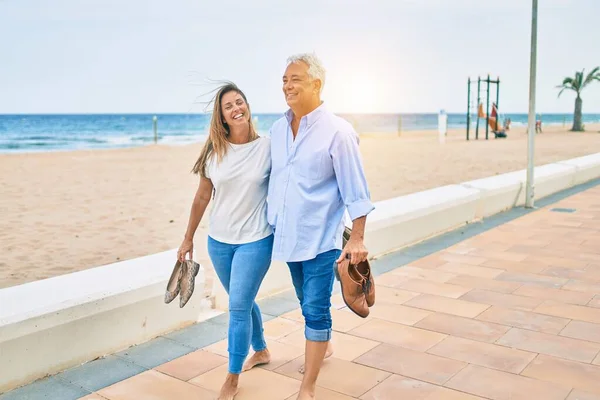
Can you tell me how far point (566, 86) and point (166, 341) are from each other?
4374 centimetres

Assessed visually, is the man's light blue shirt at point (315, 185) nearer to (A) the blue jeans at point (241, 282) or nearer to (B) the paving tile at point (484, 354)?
(A) the blue jeans at point (241, 282)

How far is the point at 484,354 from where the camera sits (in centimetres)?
347

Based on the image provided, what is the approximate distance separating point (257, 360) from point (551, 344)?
5.46 ft

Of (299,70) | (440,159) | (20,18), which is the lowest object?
(440,159)

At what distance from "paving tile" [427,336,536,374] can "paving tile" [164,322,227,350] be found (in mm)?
1225

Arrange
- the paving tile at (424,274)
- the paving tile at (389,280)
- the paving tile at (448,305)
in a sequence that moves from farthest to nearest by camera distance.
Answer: the paving tile at (424,274) → the paving tile at (389,280) → the paving tile at (448,305)

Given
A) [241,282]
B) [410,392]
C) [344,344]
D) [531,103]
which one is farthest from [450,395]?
[531,103]

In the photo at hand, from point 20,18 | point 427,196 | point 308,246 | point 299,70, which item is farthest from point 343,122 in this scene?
point 20,18

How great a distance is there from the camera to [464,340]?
3.69 meters

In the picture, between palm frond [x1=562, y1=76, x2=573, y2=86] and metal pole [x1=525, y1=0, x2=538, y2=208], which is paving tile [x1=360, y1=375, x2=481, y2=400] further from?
palm frond [x1=562, y1=76, x2=573, y2=86]

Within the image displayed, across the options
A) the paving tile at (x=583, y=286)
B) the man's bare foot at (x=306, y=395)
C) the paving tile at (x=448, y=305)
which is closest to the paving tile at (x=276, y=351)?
the man's bare foot at (x=306, y=395)

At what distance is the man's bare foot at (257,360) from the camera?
130 inches

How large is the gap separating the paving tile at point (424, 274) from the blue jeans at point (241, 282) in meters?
2.32

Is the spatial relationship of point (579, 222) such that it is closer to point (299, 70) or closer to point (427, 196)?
point (427, 196)
